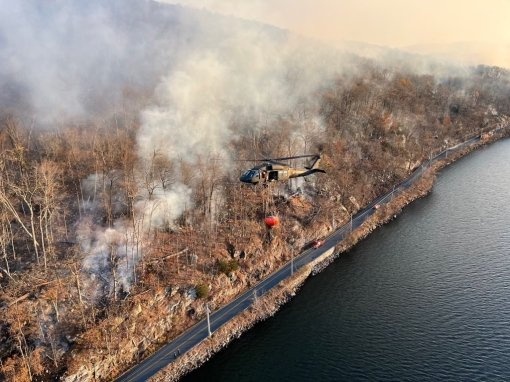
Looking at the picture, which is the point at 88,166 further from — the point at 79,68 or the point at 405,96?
the point at 405,96

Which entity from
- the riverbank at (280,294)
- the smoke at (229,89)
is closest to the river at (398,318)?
the riverbank at (280,294)

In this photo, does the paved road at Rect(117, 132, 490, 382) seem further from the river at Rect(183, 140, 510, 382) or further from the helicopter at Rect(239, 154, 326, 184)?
the helicopter at Rect(239, 154, 326, 184)

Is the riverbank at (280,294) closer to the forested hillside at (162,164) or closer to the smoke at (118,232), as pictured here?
the forested hillside at (162,164)

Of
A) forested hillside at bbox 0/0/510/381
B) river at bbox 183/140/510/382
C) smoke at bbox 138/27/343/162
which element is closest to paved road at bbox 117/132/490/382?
forested hillside at bbox 0/0/510/381

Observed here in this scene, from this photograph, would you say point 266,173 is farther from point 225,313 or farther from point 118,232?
point 118,232

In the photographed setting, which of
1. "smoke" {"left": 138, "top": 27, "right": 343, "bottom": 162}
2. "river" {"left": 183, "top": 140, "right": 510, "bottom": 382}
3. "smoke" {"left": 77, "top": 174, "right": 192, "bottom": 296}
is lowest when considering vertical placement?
"river" {"left": 183, "top": 140, "right": 510, "bottom": 382}

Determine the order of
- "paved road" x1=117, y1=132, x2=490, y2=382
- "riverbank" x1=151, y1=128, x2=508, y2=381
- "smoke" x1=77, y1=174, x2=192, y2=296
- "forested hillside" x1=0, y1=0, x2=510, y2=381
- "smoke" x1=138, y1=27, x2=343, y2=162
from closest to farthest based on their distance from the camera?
"paved road" x1=117, y1=132, x2=490, y2=382 < "riverbank" x1=151, y1=128, x2=508, y2=381 < "forested hillside" x1=0, y1=0, x2=510, y2=381 < "smoke" x1=77, y1=174, x2=192, y2=296 < "smoke" x1=138, y1=27, x2=343, y2=162

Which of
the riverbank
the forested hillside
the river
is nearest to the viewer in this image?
the river
